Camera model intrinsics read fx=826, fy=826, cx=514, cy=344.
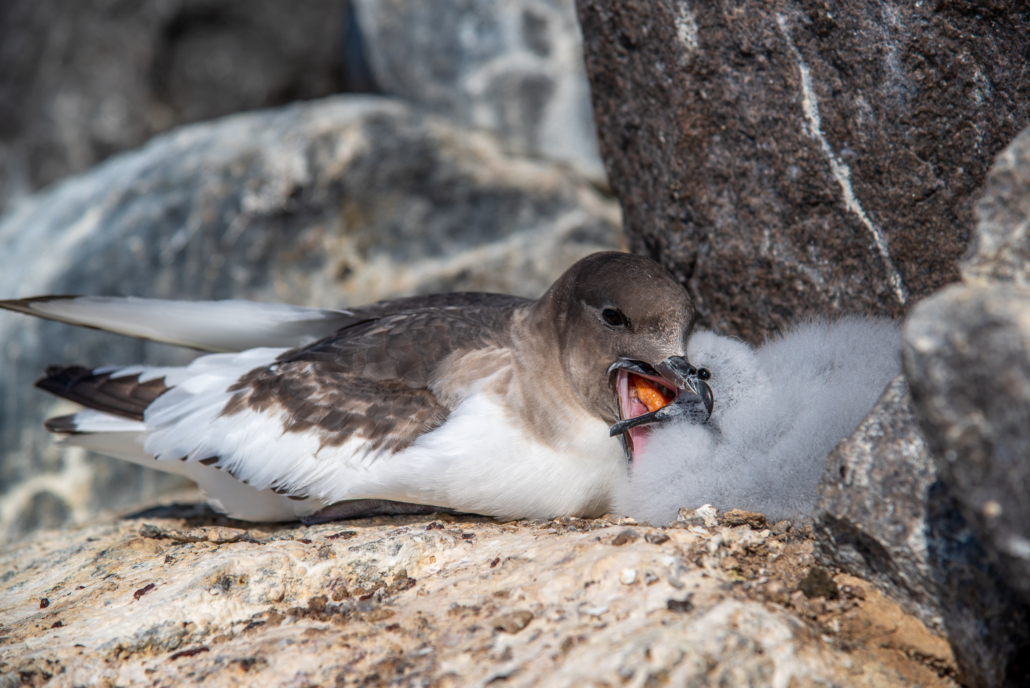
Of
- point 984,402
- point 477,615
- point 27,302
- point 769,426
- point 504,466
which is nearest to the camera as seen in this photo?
point 984,402

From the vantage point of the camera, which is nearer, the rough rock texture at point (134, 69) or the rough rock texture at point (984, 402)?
the rough rock texture at point (984, 402)

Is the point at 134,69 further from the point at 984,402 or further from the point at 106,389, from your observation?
the point at 984,402

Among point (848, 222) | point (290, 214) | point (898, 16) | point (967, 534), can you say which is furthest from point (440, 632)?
point (290, 214)

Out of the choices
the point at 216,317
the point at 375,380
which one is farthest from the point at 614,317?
the point at 216,317

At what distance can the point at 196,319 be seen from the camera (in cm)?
435

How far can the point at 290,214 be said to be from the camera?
6527mm

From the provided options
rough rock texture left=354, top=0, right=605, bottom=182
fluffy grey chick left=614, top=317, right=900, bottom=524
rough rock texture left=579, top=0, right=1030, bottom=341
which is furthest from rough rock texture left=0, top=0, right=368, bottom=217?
fluffy grey chick left=614, top=317, right=900, bottom=524

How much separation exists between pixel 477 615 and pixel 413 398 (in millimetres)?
1268

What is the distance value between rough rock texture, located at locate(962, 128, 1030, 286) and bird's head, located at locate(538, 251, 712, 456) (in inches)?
50.2

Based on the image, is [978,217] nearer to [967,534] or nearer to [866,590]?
[967,534]

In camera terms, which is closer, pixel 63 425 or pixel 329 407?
pixel 329 407

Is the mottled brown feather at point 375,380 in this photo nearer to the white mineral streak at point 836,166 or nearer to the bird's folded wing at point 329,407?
the bird's folded wing at point 329,407

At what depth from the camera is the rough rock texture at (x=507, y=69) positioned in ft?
25.3

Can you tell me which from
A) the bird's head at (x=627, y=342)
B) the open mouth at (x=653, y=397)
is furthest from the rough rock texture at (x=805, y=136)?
the open mouth at (x=653, y=397)
